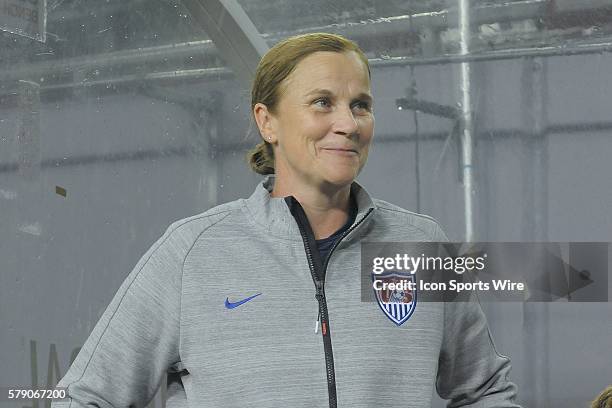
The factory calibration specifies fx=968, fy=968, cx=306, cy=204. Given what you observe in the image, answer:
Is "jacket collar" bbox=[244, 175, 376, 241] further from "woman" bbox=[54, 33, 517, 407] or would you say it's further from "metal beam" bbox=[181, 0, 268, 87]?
"metal beam" bbox=[181, 0, 268, 87]

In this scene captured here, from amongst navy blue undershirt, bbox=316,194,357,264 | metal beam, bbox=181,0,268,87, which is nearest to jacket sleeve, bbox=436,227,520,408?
navy blue undershirt, bbox=316,194,357,264

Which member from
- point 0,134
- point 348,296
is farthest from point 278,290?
point 0,134

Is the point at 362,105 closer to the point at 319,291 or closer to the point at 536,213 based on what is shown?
the point at 319,291

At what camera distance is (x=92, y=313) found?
3.98 ft

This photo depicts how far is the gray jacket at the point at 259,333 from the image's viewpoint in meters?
0.72

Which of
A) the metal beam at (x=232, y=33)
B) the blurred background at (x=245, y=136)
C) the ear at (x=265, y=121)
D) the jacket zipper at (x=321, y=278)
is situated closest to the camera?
the jacket zipper at (x=321, y=278)

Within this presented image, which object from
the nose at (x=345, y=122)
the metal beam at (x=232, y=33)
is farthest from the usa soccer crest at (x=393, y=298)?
the metal beam at (x=232, y=33)

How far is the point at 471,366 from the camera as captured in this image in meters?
0.80

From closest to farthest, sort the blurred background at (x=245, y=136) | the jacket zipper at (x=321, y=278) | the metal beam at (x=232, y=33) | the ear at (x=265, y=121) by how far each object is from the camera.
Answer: the jacket zipper at (x=321, y=278), the ear at (x=265, y=121), the blurred background at (x=245, y=136), the metal beam at (x=232, y=33)

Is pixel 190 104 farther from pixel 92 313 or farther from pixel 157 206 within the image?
pixel 92 313

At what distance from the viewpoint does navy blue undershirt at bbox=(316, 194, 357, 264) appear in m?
0.77

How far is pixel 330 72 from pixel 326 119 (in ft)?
0.13

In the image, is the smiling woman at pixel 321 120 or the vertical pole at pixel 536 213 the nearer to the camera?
the smiling woman at pixel 321 120

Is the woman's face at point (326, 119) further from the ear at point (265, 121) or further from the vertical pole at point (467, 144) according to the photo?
the vertical pole at point (467, 144)
